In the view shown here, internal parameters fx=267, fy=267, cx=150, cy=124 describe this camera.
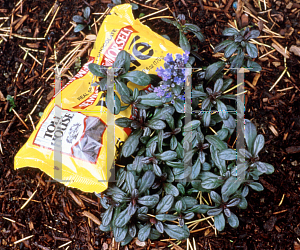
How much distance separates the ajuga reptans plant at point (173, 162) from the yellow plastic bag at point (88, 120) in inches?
6.3

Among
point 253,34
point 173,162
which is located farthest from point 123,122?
point 253,34

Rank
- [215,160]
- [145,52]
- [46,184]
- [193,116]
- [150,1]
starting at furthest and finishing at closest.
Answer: [150,1], [46,184], [145,52], [193,116], [215,160]

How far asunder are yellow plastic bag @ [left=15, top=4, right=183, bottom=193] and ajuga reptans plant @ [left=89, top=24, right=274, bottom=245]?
161 mm

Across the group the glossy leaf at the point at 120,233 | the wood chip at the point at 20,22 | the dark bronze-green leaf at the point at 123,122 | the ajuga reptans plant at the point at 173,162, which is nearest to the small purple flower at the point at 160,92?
the ajuga reptans plant at the point at 173,162

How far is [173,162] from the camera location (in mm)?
1644

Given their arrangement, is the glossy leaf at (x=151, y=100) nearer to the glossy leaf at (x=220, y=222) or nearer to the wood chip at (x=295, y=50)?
the glossy leaf at (x=220, y=222)

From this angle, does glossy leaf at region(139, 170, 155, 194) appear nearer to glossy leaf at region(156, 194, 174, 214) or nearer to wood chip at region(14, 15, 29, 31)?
glossy leaf at region(156, 194, 174, 214)

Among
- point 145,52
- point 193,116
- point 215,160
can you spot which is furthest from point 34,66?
point 215,160

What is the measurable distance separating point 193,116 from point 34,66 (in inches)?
57.5

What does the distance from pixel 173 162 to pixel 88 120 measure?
2.01ft

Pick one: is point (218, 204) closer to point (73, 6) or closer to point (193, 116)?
point (193, 116)

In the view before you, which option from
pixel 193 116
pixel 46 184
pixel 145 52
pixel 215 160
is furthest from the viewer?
pixel 46 184

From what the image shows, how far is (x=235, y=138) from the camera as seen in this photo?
76.3 inches

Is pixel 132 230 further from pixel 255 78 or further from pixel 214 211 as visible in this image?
pixel 255 78
